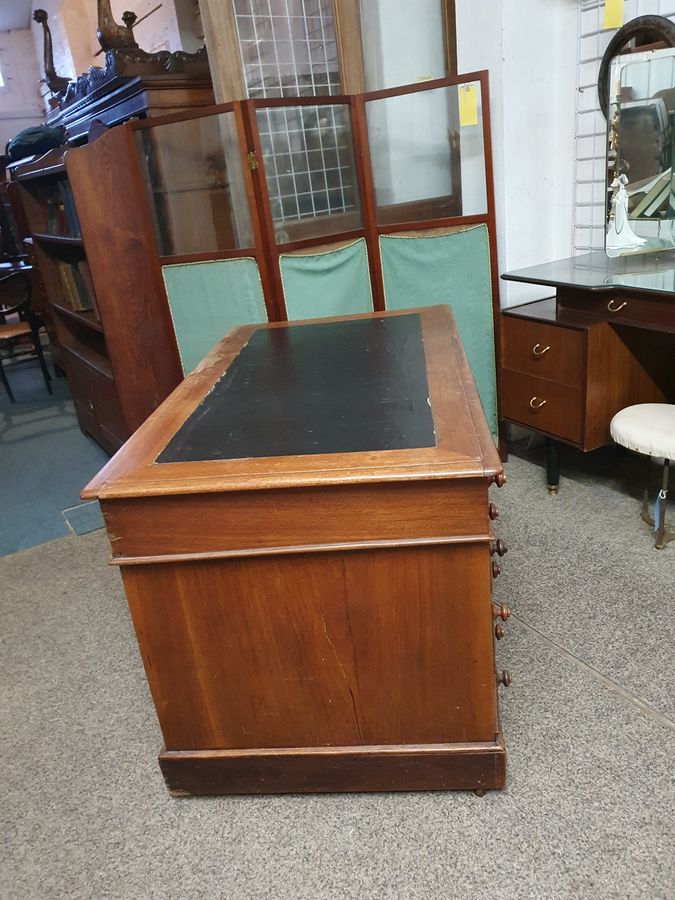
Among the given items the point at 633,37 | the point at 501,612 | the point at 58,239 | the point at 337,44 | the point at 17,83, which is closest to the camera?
the point at 501,612

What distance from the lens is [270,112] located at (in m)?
2.59

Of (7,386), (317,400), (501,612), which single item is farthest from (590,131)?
(7,386)

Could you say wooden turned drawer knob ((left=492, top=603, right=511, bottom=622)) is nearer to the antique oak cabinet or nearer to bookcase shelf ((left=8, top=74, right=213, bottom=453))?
the antique oak cabinet

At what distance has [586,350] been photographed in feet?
7.63

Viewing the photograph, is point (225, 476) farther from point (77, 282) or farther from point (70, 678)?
point (77, 282)

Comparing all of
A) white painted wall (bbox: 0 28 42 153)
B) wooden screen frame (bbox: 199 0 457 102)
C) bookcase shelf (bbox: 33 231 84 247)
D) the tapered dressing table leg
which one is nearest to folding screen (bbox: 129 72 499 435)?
wooden screen frame (bbox: 199 0 457 102)

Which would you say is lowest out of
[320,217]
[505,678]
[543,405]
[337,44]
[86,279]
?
[505,678]

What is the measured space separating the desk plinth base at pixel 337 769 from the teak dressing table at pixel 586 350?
1.34 m

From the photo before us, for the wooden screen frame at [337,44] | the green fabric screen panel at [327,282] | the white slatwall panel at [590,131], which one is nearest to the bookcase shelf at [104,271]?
the wooden screen frame at [337,44]

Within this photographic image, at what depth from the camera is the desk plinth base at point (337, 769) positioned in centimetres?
142

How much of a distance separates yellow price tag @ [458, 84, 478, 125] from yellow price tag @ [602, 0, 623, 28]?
48 cm

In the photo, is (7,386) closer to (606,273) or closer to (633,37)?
(606,273)

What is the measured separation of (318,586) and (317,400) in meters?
0.44

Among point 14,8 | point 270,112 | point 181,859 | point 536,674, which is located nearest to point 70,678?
point 181,859
